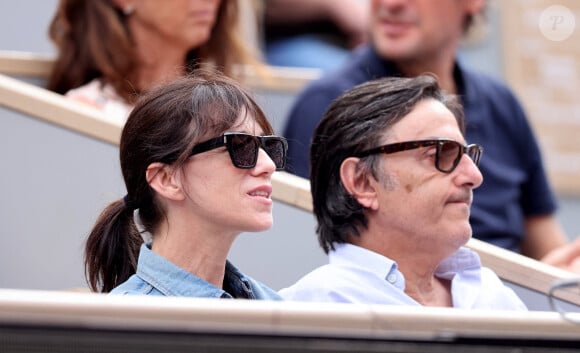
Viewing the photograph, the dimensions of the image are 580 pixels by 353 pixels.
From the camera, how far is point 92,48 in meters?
3.26

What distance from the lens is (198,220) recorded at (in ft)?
6.66

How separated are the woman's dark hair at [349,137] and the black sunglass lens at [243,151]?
0.36m

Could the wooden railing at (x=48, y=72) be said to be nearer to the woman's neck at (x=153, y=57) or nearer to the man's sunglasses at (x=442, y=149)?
the woman's neck at (x=153, y=57)

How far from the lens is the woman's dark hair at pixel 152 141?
6.66 feet

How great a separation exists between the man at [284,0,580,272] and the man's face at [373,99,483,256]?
85 cm

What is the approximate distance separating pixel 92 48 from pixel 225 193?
1.36 metres

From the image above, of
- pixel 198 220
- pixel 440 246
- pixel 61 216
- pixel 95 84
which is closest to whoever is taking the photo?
pixel 198 220

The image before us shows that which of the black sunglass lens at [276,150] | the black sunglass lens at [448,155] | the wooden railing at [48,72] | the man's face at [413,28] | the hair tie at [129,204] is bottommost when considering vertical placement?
the wooden railing at [48,72]

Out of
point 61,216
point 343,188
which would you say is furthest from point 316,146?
A: point 61,216

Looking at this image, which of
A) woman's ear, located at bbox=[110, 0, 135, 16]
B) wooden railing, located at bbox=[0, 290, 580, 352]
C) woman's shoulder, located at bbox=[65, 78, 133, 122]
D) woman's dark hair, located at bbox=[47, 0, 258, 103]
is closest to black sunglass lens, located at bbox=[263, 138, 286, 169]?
wooden railing, located at bbox=[0, 290, 580, 352]

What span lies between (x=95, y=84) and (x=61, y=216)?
561mm

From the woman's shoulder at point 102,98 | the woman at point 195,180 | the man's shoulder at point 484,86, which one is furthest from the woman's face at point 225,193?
the man's shoulder at point 484,86

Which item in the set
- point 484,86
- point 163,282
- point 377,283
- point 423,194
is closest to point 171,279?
point 163,282

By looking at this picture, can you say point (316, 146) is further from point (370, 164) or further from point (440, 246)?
point (440, 246)
